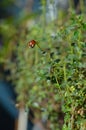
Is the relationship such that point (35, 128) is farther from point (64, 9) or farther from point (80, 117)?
point (80, 117)

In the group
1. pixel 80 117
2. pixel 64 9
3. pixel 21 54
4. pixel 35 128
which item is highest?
pixel 64 9

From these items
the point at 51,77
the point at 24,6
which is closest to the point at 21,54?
the point at 51,77

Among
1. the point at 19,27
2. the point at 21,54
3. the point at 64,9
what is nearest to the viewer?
the point at 21,54

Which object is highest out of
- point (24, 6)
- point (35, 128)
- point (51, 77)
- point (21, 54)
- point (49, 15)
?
point (24, 6)

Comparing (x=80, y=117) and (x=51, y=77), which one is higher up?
(x=51, y=77)

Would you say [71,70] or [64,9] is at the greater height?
[64,9]

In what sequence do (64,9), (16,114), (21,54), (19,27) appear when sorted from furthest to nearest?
(16,114) → (19,27) → (64,9) → (21,54)

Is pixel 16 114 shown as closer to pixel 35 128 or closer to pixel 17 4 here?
pixel 35 128

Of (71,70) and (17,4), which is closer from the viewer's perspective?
(71,70)

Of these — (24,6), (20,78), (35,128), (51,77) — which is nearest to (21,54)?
(20,78)
